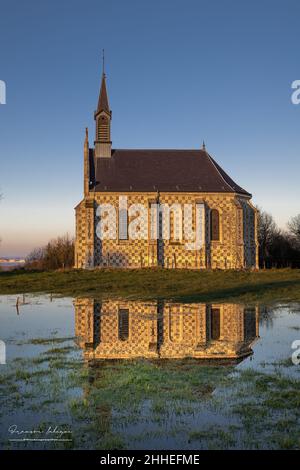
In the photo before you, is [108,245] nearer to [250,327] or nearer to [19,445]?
[250,327]

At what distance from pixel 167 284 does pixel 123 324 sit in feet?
45.8

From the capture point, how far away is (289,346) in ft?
40.0

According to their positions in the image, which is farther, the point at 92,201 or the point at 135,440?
the point at 92,201

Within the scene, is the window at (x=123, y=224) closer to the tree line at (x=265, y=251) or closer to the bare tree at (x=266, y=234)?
the tree line at (x=265, y=251)

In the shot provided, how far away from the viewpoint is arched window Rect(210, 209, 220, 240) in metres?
44.9

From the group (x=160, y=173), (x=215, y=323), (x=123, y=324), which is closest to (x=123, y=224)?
(x=160, y=173)

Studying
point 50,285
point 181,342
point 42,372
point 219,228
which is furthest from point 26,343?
point 219,228

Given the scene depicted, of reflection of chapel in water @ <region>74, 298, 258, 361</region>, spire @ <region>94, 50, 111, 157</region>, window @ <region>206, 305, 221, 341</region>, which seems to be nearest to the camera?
reflection of chapel in water @ <region>74, 298, 258, 361</region>

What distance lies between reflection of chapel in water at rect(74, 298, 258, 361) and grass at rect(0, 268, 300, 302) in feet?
13.6

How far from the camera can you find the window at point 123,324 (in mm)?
13523

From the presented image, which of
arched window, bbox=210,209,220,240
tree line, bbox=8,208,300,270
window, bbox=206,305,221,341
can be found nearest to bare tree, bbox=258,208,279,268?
tree line, bbox=8,208,300,270

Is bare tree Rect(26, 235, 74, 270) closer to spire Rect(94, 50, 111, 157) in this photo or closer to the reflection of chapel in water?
spire Rect(94, 50, 111, 157)

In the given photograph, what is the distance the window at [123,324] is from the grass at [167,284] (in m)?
5.17
